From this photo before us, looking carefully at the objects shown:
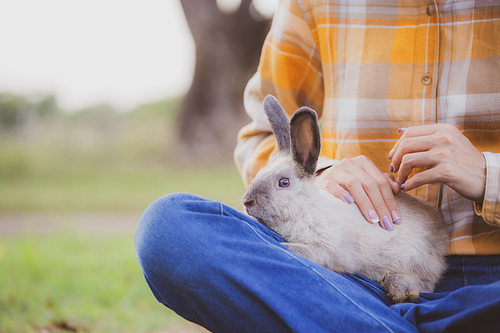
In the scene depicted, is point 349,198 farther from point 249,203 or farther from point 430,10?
point 430,10

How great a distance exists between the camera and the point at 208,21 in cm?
584

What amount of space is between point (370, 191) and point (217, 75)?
17.1 feet

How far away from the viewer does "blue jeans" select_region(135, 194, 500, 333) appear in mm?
1075

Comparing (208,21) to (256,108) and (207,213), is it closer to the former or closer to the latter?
(256,108)

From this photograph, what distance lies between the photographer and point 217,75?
6312 millimetres

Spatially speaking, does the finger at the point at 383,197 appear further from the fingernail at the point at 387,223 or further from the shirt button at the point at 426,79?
the shirt button at the point at 426,79

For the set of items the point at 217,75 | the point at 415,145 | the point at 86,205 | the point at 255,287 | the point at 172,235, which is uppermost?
the point at 217,75

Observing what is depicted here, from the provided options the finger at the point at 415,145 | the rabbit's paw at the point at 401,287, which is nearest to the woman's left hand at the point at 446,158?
the finger at the point at 415,145

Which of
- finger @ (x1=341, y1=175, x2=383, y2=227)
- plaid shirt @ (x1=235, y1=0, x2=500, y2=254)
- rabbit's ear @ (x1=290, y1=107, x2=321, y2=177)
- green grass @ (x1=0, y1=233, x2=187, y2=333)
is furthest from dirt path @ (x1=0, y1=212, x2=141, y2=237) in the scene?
finger @ (x1=341, y1=175, x2=383, y2=227)

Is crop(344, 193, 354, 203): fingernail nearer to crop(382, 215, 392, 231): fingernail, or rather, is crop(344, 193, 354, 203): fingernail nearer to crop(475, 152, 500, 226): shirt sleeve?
crop(382, 215, 392, 231): fingernail

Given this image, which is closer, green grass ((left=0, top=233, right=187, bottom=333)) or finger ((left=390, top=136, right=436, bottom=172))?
finger ((left=390, top=136, right=436, bottom=172))

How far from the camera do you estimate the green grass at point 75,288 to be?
220cm

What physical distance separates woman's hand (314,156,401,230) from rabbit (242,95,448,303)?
0.03m

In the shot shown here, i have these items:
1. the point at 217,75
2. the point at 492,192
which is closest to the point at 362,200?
the point at 492,192
